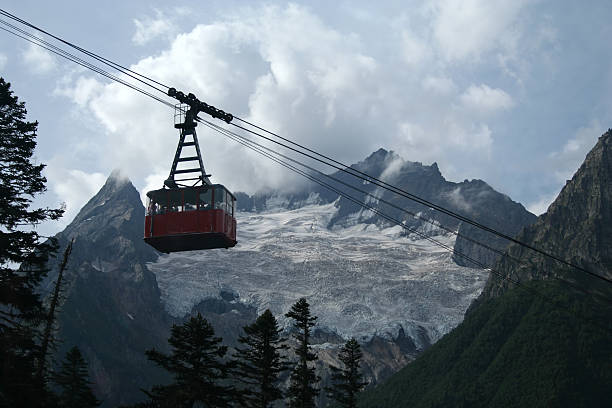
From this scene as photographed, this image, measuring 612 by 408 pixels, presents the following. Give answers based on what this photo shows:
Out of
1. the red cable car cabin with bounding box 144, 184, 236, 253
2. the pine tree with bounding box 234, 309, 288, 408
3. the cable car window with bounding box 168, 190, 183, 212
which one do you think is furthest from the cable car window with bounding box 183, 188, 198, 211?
the pine tree with bounding box 234, 309, 288, 408

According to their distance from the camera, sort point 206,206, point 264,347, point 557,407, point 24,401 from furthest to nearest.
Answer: point 557,407
point 264,347
point 206,206
point 24,401

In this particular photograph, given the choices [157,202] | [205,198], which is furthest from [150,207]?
[205,198]

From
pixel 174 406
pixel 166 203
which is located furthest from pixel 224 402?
pixel 166 203

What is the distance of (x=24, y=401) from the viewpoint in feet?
86.6

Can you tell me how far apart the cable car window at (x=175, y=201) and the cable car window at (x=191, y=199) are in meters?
0.32

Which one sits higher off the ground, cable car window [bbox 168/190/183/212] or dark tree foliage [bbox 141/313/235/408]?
cable car window [bbox 168/190/183/212]

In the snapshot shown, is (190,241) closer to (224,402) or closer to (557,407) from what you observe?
(224,402)

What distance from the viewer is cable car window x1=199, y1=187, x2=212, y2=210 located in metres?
39.2

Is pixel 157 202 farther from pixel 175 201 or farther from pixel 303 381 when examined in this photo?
pixel 303 381

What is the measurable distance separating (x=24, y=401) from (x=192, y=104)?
19463mm

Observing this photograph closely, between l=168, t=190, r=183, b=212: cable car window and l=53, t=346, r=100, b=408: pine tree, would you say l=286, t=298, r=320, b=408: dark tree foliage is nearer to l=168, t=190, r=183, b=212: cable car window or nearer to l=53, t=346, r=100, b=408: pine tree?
l=53, t=346, r=100, b=408: pine tree

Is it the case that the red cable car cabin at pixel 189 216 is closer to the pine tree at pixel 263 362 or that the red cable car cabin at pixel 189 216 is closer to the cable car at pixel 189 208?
the cable car at pixel 189 208

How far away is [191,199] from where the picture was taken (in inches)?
1564

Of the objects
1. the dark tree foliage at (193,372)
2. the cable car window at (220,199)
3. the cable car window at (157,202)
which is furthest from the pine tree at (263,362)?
the cable car window at (220,199)
